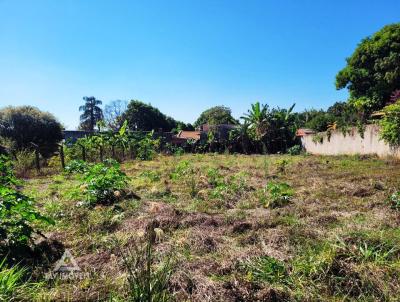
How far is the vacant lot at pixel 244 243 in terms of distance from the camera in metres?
2.19

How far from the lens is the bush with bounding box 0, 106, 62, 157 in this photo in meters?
15.9

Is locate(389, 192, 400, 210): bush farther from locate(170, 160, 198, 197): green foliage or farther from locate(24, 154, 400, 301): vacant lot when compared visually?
locate(170, 160, 198, 197): green foliage

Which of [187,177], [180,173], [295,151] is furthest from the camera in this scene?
[295,151]

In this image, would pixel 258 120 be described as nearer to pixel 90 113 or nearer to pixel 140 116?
pixel 140 116

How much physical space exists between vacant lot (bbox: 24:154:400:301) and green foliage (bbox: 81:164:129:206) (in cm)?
22

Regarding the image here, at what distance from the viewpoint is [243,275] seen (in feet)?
7.97

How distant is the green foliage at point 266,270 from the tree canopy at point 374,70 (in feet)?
59.2

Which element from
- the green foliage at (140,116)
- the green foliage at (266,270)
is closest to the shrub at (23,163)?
the green foliage at (266,270)

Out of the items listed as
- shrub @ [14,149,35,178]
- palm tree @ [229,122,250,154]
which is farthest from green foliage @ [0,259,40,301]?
palm tree @ [229,122,250,154]

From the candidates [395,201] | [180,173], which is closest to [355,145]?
[180,173]

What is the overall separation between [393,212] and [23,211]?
4326 millimetres

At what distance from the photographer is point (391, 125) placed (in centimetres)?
1015

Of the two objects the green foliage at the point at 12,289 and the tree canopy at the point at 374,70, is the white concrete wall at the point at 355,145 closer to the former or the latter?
the tree canopy at the point at 374,70

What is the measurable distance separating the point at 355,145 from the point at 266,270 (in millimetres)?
12913
